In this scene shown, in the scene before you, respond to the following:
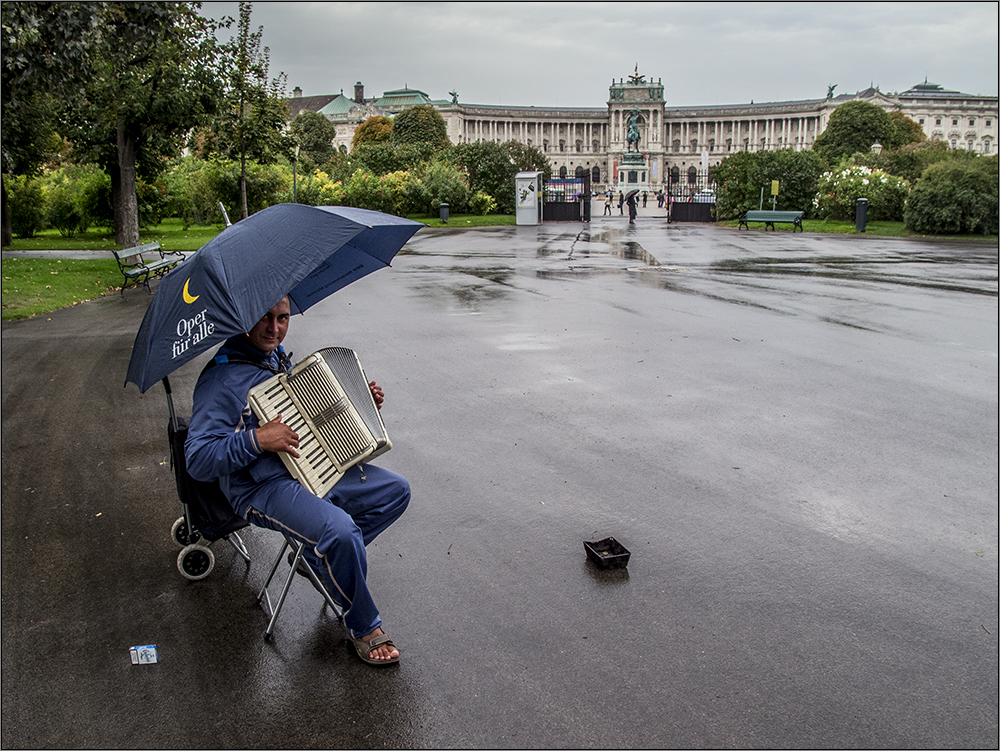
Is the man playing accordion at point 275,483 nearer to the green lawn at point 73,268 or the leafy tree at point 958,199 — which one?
the green lawn at point 73,268

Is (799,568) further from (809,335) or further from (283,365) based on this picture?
(809,335)

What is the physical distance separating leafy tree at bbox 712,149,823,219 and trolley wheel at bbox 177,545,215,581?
42.7m

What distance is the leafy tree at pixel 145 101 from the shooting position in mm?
23000

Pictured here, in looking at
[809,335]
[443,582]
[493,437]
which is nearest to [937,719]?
[443,582]

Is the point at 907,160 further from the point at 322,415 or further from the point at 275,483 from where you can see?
the point at 275,483

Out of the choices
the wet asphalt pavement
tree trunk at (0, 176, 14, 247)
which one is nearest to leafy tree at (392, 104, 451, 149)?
tree trunk at (0, 176, 14, 247)

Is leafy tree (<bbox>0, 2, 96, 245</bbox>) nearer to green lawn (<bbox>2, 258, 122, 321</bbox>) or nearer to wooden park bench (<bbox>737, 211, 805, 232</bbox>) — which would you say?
green lawn (<bbox>2, 258, 122, 321</bbox>)

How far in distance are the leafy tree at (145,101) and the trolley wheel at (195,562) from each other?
1908cm

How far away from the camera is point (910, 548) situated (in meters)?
5.10

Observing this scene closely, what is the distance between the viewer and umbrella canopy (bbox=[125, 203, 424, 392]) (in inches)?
141

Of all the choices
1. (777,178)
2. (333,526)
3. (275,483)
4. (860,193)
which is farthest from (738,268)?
(777,178)

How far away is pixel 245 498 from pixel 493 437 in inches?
138

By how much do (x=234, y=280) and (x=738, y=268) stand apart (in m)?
19.4

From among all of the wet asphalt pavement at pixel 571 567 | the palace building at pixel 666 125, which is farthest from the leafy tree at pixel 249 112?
the palace building at pixel 666 125
